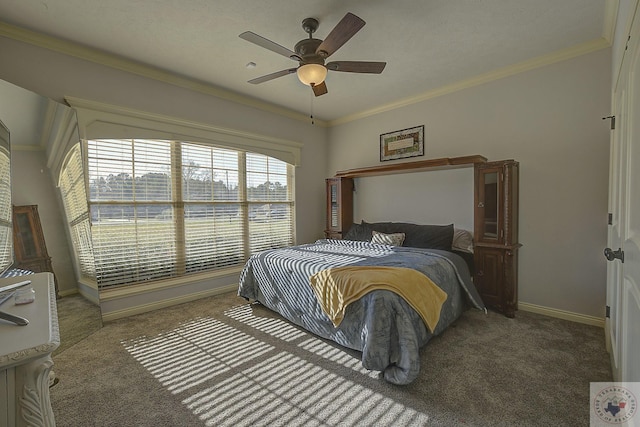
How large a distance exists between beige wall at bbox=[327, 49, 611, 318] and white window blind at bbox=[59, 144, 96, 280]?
414 cm

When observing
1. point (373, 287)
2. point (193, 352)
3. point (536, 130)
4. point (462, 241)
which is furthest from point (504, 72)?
point (193, 352)

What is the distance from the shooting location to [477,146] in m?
3.41

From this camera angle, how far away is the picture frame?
392 centimetres

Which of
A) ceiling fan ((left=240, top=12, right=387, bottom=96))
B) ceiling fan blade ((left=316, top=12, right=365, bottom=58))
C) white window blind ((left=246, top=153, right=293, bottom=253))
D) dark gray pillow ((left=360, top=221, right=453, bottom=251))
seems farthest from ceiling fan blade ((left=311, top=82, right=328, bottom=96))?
dark gray pillow ((left=360, top=221, right=453, bottom=251))

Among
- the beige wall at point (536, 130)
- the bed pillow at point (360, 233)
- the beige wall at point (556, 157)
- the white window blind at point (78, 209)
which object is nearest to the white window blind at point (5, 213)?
the beige wall at point (536, 130)

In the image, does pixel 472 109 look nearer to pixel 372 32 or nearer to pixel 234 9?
pixel 372 32

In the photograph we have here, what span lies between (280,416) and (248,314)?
1586 mm

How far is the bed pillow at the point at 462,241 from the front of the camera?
3290 mm

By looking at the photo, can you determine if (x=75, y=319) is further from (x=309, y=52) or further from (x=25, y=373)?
(x=309, y=52)

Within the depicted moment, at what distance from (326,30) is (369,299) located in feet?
7.41

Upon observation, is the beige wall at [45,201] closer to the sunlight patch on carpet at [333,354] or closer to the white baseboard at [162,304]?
the white baseboard at [162,304]

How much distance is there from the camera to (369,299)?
2033 mm

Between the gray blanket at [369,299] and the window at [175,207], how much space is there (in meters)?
0.87

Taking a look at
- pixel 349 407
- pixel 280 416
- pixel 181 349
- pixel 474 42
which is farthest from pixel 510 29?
pixel 181 349
